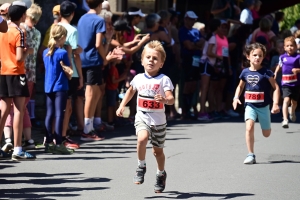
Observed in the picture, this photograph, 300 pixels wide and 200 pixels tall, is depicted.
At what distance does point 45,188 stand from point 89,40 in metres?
4.48

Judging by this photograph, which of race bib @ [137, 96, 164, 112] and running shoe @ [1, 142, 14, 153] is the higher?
race bib @ [137, 96, 164, 112]

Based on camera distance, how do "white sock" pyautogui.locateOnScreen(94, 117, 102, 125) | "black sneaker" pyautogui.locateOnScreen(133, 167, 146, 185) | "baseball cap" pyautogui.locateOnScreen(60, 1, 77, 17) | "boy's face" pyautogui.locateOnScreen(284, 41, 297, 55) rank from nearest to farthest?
1. "black sneaker" pyautogui.locateOnScreen(133, 167, 146, 185)
2. "baseball cap" pyautogui.locateOnScreen(60, 1, 77, 17)
3. "white sock" pyautogui.locateOnScreen(94, 117, 102, 125)
4. "boy's face" pyautogui.locateOnScreen(284, 41, 297, 55)

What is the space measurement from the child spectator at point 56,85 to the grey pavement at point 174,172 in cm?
24

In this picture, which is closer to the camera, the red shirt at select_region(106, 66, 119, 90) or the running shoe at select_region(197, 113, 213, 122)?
the red shirt at select_region(106, 66, 119, 90)

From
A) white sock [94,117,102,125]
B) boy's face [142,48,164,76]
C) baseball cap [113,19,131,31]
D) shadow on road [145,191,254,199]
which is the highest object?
baseball cap [113,19,131,31]

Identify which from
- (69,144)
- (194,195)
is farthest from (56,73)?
(194,195)

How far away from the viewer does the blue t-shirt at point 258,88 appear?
10.7 m

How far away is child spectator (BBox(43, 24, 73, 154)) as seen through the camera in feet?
35.8

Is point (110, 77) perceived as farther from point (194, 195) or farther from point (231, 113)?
point (194, 195)

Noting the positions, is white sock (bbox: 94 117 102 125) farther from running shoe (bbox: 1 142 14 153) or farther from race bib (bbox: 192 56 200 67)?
race bib (bbox: 192 56 200 67)

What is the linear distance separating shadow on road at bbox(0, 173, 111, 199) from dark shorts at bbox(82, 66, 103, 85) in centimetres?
340

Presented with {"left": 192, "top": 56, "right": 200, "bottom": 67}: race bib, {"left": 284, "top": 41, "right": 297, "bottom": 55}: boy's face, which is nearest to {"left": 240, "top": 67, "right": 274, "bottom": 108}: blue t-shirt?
{"left": 284, "top": 41, "right": 297, "bottom": 55}: boy's face

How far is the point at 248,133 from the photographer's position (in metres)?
10.4

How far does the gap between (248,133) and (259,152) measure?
3.48 ft
